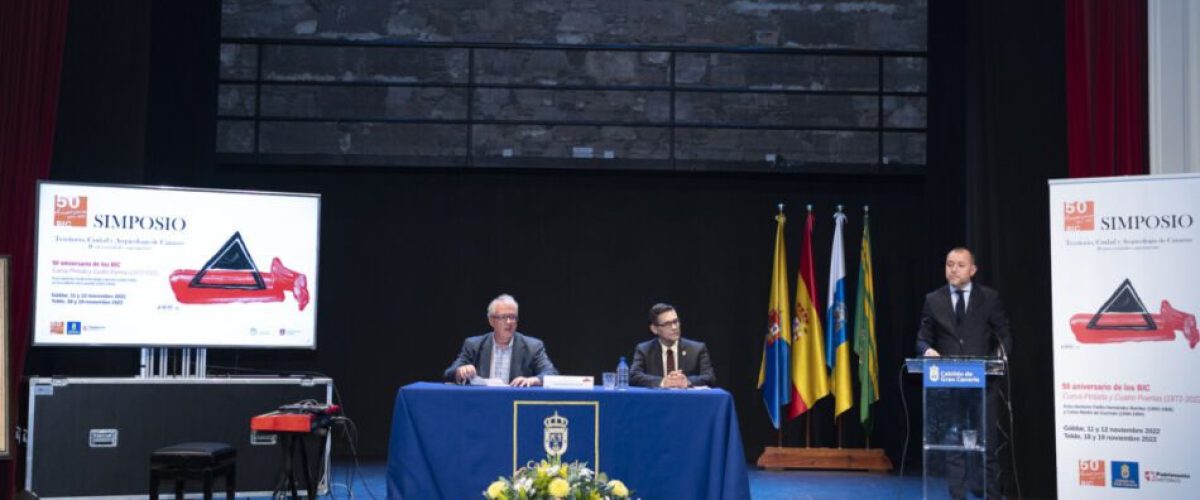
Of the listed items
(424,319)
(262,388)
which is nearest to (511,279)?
(424,319)

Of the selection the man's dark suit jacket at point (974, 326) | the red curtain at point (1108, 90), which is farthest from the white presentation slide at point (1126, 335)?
the red curtain at point (1108, 90)

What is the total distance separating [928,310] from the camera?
6.65 m

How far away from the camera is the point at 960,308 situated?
6.55m

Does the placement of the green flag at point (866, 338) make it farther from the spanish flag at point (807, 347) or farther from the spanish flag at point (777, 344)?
the spanish flag at point (777, 344)

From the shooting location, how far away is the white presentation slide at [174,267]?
6672 mm

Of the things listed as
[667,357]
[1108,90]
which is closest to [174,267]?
[667,357]

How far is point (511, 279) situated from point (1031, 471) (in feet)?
12.7

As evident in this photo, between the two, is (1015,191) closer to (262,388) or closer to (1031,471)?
(1031,471)

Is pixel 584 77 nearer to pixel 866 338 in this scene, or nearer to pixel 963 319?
pixel 866 338

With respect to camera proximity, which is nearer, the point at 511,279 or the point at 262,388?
the point at 262,388

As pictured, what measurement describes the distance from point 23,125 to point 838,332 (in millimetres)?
5458

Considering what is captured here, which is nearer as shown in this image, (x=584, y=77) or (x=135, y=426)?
(x=135, y=426)

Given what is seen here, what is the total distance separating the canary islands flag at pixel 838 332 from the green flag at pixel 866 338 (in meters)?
0.10

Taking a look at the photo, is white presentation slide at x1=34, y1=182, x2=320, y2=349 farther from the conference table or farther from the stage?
the conference table
